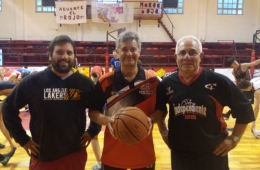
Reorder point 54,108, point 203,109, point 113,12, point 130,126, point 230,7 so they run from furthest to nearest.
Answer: point 230,7 → point 113,12 → point 54,108 → point 203,109 → point 130,126

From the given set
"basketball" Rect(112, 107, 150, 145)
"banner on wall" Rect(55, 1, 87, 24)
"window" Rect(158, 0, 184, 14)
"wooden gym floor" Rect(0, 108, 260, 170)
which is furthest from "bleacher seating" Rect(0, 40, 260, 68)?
"basketball" Rect(112, 107, 150, 145)

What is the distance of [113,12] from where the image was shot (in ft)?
41.7

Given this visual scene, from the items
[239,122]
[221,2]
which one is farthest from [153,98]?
[221,2]

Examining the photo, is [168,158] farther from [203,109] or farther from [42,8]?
[42,8]

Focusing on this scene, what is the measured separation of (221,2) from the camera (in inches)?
542

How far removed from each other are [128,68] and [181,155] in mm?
675

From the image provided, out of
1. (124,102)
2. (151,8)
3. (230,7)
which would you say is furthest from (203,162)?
(230,7)

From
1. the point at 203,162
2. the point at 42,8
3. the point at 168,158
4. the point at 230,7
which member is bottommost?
the point at 168,158

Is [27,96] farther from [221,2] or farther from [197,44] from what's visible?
[221,2]

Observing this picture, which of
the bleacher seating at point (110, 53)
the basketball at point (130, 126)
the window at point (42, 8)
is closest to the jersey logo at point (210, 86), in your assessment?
the basketball at point (130, 126)

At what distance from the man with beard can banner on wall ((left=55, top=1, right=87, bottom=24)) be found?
11.3 meters

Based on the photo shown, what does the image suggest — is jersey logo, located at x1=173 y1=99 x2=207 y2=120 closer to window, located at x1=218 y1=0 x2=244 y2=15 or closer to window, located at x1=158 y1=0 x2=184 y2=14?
window, located at x1=158 y1=0 x2=184 y2=14

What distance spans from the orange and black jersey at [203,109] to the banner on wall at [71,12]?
1159 centimetres

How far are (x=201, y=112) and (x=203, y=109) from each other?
0.08ft
